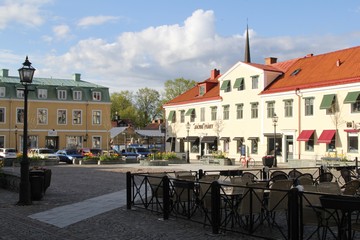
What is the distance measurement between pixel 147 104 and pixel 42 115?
40758 mm

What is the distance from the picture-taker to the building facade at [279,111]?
123 ft

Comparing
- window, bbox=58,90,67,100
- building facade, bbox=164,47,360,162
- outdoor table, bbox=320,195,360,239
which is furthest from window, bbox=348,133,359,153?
window, bbox=58,90,67,100

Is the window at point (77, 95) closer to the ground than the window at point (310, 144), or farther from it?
farther from it

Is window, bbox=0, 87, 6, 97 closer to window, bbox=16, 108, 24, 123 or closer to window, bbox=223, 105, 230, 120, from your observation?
window, bbox=16, 108, 24, 123

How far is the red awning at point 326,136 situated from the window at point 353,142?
4.57 feet

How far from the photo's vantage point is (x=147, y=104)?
3890 inches

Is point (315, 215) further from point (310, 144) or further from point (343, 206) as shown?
point (310, 144)

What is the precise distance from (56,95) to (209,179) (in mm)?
51484

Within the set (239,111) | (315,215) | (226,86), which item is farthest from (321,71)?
(315,215)

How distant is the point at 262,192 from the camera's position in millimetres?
9516

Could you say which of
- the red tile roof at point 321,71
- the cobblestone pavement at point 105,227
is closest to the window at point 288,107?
the red tile roof at point 321,71

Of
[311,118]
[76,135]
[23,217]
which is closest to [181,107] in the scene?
[76,135]

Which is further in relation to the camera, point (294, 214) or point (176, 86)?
point (176, 86)

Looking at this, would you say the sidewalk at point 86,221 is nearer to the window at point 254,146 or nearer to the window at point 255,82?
the window at point 254,146
